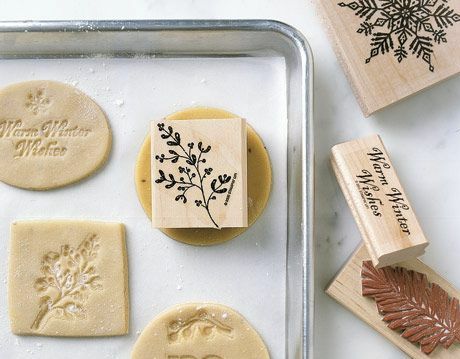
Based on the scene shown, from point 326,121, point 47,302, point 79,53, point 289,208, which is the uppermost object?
point 79,53

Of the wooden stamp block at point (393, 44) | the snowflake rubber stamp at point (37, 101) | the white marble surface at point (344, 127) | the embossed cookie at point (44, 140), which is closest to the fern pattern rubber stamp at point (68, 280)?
the embossed cookie at point (44, 140)

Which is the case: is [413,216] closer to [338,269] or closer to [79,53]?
[338,269]

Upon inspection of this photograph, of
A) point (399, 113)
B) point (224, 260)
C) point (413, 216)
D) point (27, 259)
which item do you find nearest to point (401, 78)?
point (399, 113)

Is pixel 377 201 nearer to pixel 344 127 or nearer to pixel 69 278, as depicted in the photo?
pixel 344 127

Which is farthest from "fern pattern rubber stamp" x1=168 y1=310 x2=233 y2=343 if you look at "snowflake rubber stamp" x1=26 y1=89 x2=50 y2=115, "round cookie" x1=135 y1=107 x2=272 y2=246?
"snowflake rubber stamp" x1=26 y1=89 x2=50 y2=115

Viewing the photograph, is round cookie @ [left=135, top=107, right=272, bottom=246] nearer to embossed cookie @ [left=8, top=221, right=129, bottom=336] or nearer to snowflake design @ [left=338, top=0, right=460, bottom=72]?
embossed cookie @ [left=8, top=221, right=129, bottom=336]

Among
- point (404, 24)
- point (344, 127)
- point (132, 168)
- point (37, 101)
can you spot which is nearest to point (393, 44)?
point (404, 24)
